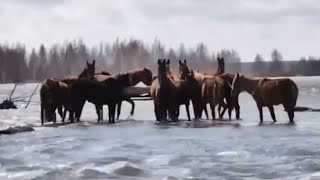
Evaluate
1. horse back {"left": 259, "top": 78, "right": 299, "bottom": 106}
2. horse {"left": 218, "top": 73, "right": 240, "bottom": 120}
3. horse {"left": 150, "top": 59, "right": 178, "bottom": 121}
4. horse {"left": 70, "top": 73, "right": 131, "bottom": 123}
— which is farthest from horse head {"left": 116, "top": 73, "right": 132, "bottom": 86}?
horse back {"left": 259, "top": 78, "right": 299, "bottom": 106}

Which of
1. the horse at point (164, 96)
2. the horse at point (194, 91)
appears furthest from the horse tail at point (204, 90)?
the horse at point (164, 96)

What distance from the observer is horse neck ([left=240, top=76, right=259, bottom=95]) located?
23.6 m

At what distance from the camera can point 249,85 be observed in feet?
78.4

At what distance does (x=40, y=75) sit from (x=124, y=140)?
143168 mm

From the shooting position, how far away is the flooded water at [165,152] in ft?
35.9

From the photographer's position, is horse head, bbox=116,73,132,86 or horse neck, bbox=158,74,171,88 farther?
horse head, bbox=116,73,132,86

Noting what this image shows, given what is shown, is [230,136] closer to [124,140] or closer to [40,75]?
[124,140]

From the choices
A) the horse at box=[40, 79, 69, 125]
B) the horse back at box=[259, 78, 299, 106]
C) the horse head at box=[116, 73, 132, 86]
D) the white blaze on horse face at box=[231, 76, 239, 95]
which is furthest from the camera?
the horse head at box=[116, 73, 132, 86]

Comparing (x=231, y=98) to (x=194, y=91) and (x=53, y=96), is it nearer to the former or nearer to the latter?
(x=194, y=91)

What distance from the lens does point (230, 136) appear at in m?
17.1

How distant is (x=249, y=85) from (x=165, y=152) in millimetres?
10641

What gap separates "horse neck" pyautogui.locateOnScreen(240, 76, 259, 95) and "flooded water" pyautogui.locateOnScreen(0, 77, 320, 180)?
3035 millimetres

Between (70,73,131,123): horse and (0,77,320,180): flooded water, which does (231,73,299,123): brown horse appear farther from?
(70,73,131,123): horse

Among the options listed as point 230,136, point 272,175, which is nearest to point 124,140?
point 230,136
